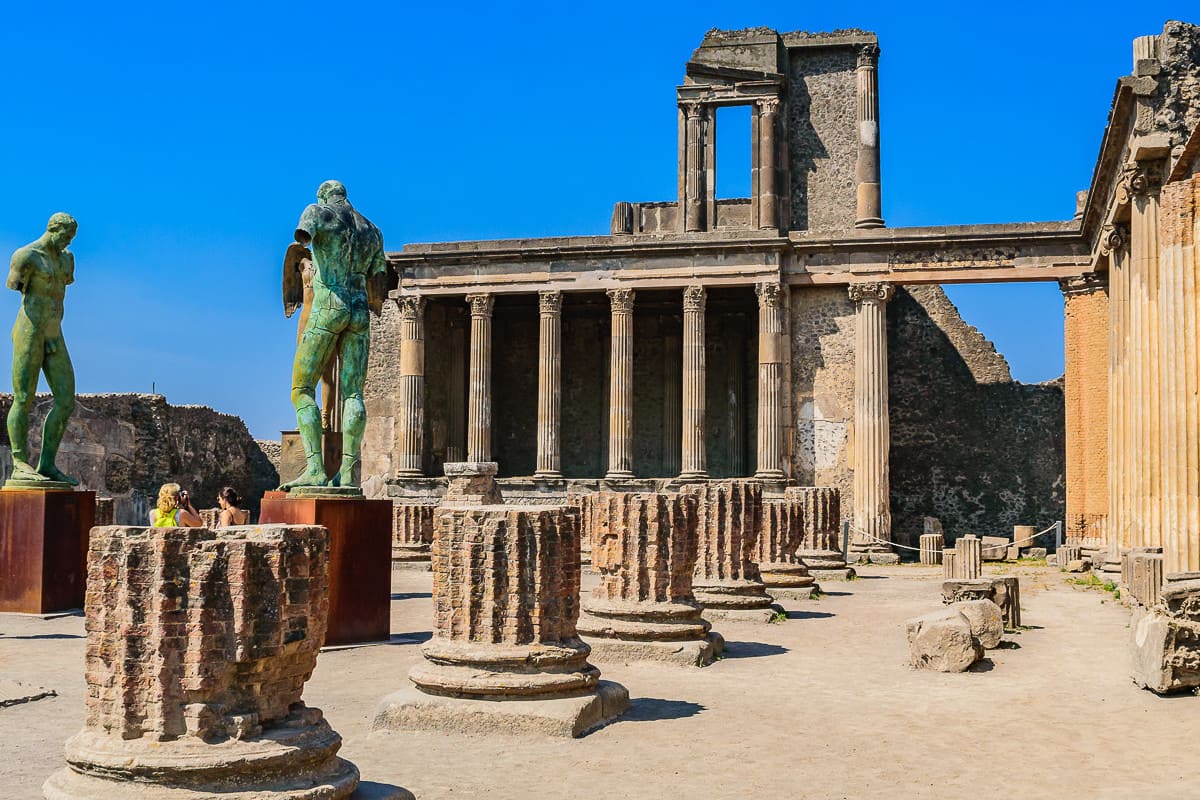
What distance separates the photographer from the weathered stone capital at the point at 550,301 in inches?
1055

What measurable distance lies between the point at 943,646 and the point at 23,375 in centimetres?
836

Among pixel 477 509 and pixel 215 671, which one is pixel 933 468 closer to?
pixel 477 509

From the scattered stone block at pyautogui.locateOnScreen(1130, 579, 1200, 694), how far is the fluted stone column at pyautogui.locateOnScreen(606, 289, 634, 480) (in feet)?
60.2

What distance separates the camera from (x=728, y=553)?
39.7 feet

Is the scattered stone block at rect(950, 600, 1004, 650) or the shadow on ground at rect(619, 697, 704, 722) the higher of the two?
the scattered stone block at rect(950, 600, 1004, 650)

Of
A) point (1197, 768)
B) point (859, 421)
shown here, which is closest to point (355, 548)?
point (1197, 768)

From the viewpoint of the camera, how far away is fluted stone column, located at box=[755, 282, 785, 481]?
2525 cm

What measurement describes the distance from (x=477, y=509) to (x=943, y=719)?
307 cm

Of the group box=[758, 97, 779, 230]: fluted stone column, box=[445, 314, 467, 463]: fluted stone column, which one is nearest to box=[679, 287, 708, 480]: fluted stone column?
box=[758, 97, 779, 230]: fluted stone column

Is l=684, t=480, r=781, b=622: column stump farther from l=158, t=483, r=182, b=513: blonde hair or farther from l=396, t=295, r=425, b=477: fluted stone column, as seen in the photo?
l=396, t=295, r=425, b=477: fluted stone column

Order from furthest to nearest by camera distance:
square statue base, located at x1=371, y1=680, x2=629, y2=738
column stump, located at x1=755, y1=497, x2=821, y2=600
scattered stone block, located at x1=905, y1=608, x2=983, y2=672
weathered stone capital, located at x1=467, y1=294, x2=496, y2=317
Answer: weathered stone capital, located at x1=467, y1=294, x2=496, y2=317
column stump, located at x1=755, y1=497, x2=821, y2=600
scattered stone block, located at x1=905, y1=608, x2=983, y2=672
square statue base, located at x1=371, y1=680, x2=629, y2=738

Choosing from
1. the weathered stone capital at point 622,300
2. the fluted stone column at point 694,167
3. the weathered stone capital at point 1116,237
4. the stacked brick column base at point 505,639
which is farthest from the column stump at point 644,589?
the fluted stone column at point 694,167

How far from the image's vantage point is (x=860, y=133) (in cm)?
2853

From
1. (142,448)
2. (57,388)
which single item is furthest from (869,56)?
(57,388)
